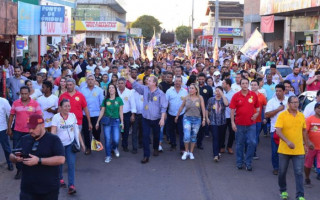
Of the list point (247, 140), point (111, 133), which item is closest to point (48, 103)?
point (111, 133)

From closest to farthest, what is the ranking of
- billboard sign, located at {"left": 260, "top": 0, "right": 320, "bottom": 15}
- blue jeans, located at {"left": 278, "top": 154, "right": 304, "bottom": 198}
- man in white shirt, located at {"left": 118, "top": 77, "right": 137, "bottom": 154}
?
blue jeans, located at {"left": 278, "top": 154, "right": 304, "bottom": 198} < man in white shirt, located at {"left": 118, "top": 77, "right": 137, "bottom": 154} < billboard sign, located at {"left": 260, "top": 0, "right": 320, "bottom": 15}

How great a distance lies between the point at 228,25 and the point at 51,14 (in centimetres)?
6149

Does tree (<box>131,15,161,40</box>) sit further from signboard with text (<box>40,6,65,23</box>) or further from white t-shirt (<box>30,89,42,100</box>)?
white t-shirt (<box>30,89,42,100</box>)

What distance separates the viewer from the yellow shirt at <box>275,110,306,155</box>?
709cm

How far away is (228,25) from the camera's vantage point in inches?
3093

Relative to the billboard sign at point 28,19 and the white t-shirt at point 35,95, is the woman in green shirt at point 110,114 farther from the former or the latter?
the billboard sign at point 28,19

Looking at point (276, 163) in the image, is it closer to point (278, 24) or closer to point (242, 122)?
point (242, 122)

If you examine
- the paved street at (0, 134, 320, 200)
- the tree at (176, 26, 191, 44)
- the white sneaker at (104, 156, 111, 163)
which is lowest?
the paved street at (0, 134, 320, 200)

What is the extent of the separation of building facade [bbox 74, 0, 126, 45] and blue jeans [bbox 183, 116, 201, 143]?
58966 millimetres

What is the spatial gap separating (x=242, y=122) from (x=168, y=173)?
1.74 metres

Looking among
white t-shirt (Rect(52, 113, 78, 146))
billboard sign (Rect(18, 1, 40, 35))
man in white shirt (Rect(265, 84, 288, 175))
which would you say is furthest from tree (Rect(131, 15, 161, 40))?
white t-shirt (Rect(52, 113, 78, 146))

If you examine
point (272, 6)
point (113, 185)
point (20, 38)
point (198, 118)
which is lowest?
point (113, 185)

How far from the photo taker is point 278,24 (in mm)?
44031

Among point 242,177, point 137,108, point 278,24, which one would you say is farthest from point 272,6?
point 242,177
